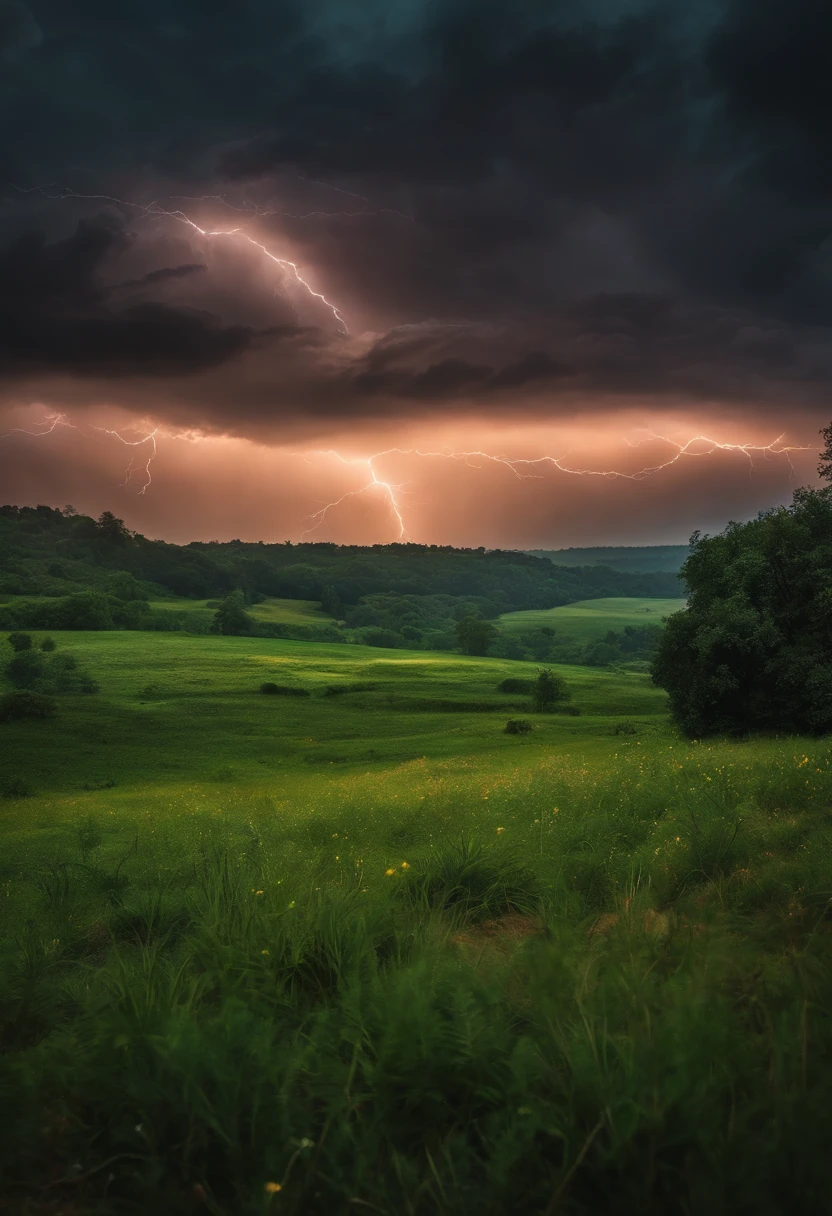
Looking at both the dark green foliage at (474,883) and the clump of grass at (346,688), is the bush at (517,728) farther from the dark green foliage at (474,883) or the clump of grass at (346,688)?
the dark green foliage at (474,883)

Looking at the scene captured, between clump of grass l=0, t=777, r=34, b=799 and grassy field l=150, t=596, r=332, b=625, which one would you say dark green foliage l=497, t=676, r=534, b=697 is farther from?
grassy field l=150, t=596, r=332, b=625

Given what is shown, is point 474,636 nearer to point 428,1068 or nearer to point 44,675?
point 44,675

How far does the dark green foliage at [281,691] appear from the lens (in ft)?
258

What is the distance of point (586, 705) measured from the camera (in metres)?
77.1

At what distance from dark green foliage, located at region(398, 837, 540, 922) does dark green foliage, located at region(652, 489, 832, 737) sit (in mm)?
35987

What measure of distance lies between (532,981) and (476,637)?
448ft

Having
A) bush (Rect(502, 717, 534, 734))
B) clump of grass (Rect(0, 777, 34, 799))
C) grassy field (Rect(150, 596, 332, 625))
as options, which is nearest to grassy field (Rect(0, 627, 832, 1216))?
clump of grass (Rect(0, 777, 34, 799))

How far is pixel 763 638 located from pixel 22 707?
174 feet

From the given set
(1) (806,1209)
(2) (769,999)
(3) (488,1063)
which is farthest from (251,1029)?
(2) (769,999)

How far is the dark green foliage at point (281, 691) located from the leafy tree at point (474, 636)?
62852mm

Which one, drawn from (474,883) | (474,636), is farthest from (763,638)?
(474,636)

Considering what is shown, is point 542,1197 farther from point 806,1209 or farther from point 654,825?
point 654,825

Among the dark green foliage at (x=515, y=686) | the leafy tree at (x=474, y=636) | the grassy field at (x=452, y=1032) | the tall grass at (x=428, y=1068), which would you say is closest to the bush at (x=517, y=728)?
the dark green foliage at (x=515, y=686)

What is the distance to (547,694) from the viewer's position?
76.1 meters
